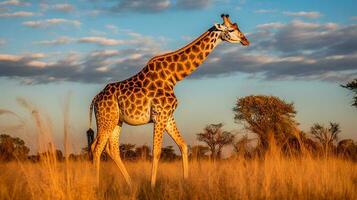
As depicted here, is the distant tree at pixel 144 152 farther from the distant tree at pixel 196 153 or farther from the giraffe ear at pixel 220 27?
the giraffe ear at pixel 220 27

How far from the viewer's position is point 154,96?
11.7m

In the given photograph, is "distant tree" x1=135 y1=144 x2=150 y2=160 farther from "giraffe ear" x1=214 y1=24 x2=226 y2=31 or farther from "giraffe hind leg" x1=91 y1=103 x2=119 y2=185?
"giraffe ear" x1=214 y1=24 x2=226 y2=31

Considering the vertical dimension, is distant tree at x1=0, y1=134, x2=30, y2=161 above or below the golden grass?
above

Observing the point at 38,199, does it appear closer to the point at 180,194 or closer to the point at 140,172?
the point at 180,194

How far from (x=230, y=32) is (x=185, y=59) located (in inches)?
46.3

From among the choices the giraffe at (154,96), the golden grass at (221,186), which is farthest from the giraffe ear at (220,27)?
the golden grass at (221,186)

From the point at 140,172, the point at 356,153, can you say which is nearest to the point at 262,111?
the point at 356,153

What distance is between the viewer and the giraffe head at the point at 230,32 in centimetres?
1196

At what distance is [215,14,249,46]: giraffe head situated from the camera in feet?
39.2

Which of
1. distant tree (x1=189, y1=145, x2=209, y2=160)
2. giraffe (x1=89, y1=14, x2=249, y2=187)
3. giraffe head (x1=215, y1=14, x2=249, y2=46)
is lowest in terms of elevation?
distant tree (x1=189, y1=145, x2=209, y2=160)

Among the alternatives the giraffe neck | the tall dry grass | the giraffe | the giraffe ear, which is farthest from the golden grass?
the giraffe ear

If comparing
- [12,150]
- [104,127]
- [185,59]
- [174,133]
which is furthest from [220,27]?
[12,150]

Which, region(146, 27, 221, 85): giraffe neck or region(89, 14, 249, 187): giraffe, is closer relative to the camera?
region(89, 14, 249, 187): giraffe

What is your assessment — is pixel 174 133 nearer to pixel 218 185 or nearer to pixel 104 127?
pixel 104 127
